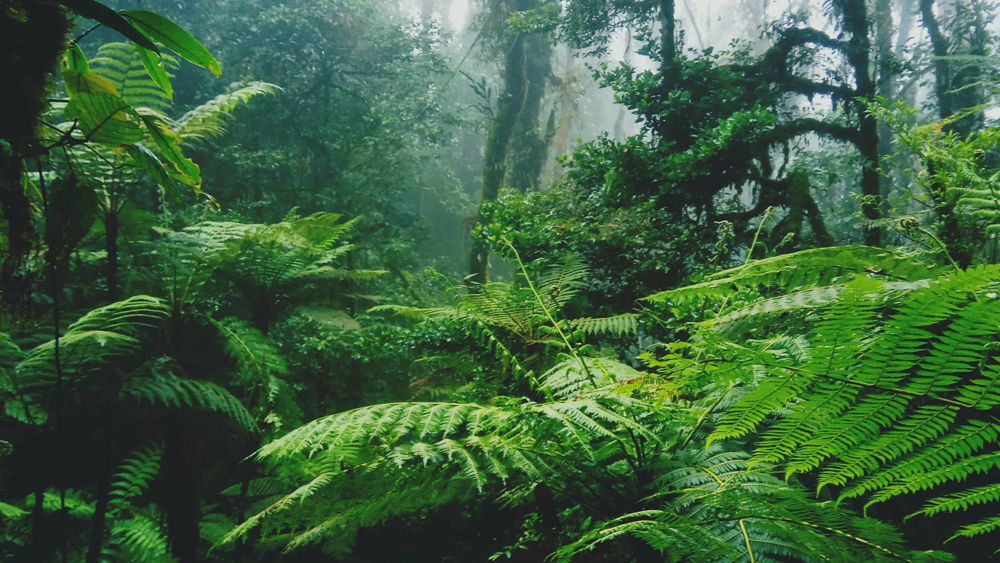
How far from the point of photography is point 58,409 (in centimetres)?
96

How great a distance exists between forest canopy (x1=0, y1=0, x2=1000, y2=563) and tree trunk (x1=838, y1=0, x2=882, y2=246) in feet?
0.10

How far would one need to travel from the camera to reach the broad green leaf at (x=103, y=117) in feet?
3.11

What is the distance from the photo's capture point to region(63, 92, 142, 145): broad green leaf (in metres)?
0.95

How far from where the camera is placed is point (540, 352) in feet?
6.67

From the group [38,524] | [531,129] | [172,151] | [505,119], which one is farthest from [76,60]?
[531,129]

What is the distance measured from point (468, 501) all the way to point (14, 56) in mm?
1397

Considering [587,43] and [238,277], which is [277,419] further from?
[587,43]

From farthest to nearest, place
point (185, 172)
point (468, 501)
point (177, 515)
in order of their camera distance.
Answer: point (177, 515)
point (468, 501)
point (185, 172)

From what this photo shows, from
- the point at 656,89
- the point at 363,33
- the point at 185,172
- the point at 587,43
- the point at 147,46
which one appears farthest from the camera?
the point at 363,33

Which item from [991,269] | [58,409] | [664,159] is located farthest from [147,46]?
[664,159]

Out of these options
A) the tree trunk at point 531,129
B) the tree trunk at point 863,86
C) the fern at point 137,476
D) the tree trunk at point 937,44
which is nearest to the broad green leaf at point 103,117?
the fern at point 137,476

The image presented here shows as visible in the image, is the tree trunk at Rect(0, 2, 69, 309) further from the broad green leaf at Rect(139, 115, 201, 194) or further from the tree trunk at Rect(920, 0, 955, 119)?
the tree trunk at Rect(920, 0, 955, 119)

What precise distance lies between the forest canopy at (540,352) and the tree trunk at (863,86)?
0.10ft

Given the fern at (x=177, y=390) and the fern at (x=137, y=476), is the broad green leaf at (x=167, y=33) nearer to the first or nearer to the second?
the fern at (x=177, y=390)
